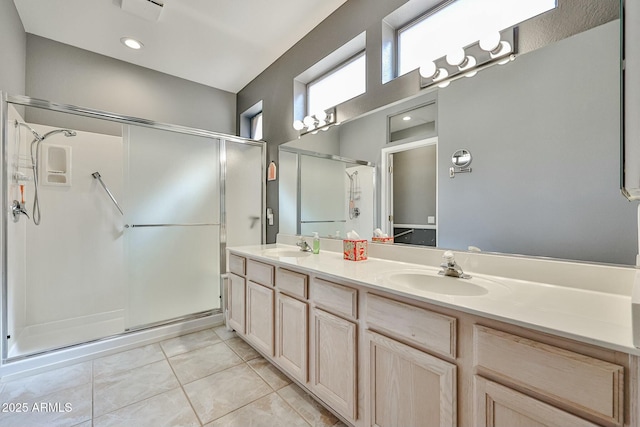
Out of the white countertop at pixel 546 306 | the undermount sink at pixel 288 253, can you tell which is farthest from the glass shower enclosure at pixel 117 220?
the white countertop at pixel 546 306

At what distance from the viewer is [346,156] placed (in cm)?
209

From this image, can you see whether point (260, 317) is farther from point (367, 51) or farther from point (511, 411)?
point (367, 51)

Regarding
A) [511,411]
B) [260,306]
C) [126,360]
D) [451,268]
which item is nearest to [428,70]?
[451,268]

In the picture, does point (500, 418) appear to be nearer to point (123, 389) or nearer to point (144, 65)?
point (123, 389)

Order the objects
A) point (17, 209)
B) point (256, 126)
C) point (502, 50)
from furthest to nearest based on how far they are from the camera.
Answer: point (256, 126) < point (17, 209) < point (502, 50)

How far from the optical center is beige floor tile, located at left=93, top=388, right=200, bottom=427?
57.2 inches

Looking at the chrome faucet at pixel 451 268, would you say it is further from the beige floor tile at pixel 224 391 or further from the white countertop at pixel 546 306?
the beige floor tile at pixel 224 391

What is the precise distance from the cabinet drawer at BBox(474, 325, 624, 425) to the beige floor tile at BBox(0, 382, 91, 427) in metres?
2.00

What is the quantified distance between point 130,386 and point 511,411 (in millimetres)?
2104

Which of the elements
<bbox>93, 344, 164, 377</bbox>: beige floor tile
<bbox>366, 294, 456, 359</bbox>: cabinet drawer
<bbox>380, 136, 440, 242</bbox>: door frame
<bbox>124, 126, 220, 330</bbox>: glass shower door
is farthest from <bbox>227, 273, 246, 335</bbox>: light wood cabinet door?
<bbox>366, 294, 456, 359</bbox>: cabinet drawer

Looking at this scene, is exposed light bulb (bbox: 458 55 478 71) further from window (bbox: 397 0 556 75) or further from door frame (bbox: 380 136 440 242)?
door frame (bbox: 380 136 440 242)

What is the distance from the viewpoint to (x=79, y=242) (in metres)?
2.64

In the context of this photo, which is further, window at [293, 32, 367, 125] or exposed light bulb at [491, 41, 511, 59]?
window at [293, 32, 367, 125]

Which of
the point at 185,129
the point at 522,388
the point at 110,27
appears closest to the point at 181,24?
the point at 110,27
